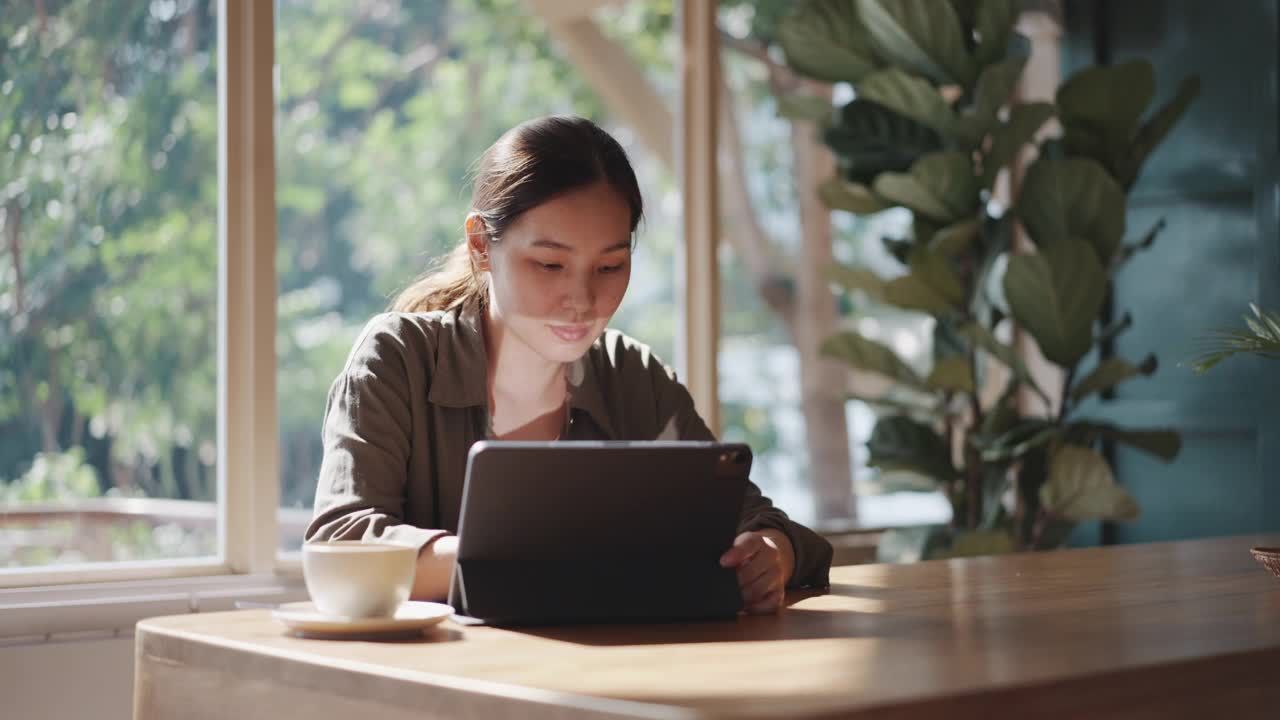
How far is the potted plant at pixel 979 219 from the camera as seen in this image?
10.7 feet

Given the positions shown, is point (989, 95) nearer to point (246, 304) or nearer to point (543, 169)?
point (246, 304)

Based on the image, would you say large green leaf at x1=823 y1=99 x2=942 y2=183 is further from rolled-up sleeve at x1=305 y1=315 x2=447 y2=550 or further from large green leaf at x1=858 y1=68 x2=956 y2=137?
rolled-up sleeve at x1=305 y1=315 x2=447 y2=550

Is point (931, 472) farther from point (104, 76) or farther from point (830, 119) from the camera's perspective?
point (104, 76)

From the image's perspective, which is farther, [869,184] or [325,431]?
[869,184]

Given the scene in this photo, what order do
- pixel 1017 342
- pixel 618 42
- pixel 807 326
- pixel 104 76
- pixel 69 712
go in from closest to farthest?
pixel 69 712, pixel 104 76, pixel 618 42, pixel 807 326, pixel 1017 342

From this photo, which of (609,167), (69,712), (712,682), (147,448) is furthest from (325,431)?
(147,448)

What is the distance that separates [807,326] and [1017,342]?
728mm

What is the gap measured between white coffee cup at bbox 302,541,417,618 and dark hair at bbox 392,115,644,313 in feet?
2.18

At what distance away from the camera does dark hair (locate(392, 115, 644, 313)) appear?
172 centimetres

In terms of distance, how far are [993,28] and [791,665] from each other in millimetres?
2631

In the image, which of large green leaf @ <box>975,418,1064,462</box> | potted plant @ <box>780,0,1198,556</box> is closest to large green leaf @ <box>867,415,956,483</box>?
potted plant @ <box>780,0,1198,556</box>

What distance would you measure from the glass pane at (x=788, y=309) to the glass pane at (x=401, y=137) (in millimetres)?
216

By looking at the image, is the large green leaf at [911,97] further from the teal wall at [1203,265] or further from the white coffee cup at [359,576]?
the white coffee cup at [359,576]

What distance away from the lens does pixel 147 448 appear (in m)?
2.70
